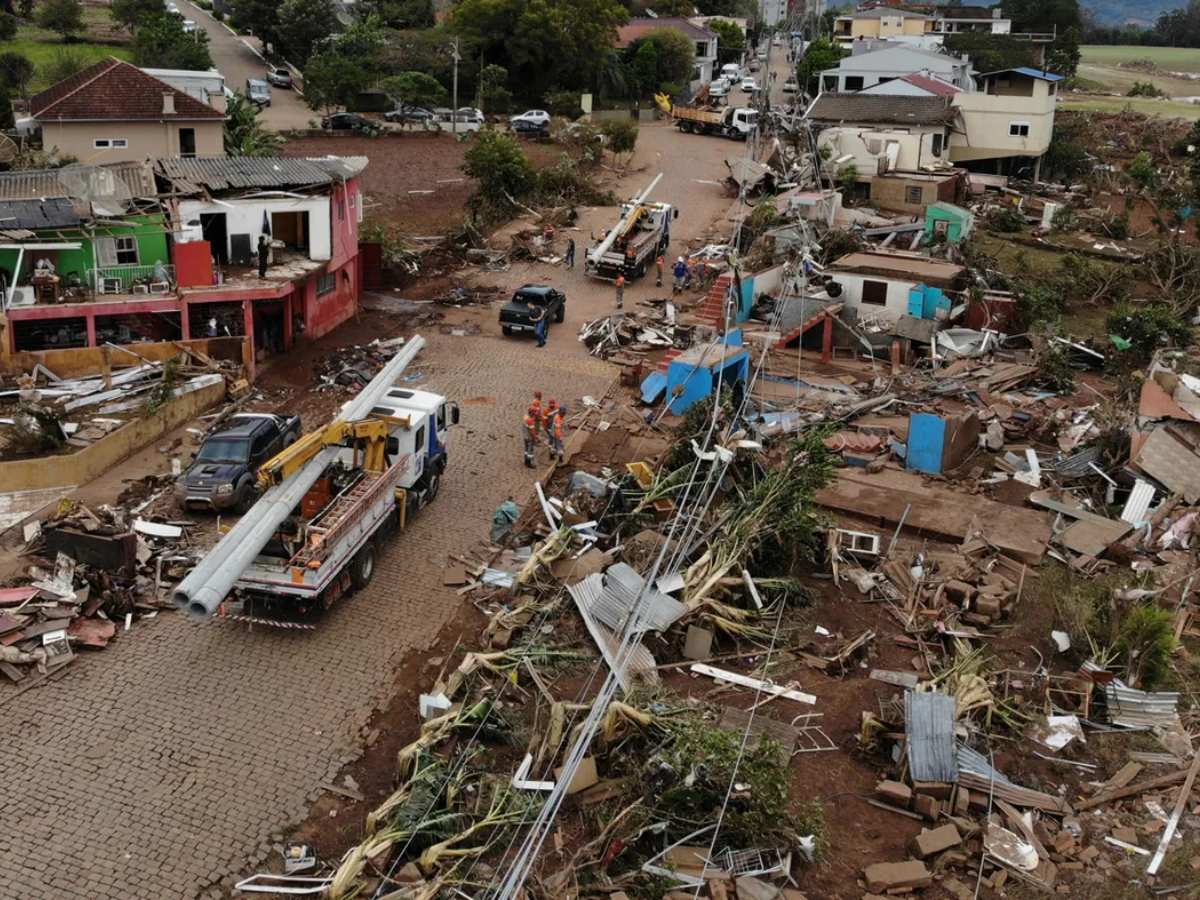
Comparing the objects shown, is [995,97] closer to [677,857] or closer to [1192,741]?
[1192,741]

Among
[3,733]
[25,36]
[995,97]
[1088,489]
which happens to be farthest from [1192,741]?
[25,36]

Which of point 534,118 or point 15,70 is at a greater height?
point 15,70

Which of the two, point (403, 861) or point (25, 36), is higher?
point (25, 36)

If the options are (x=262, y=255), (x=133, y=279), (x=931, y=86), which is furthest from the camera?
(x=931, y=86)

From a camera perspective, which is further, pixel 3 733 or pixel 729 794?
pixel 3 733

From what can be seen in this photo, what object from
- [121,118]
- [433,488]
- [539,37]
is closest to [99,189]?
[433,488]

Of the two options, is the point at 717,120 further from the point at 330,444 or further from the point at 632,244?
the point at 330,444
